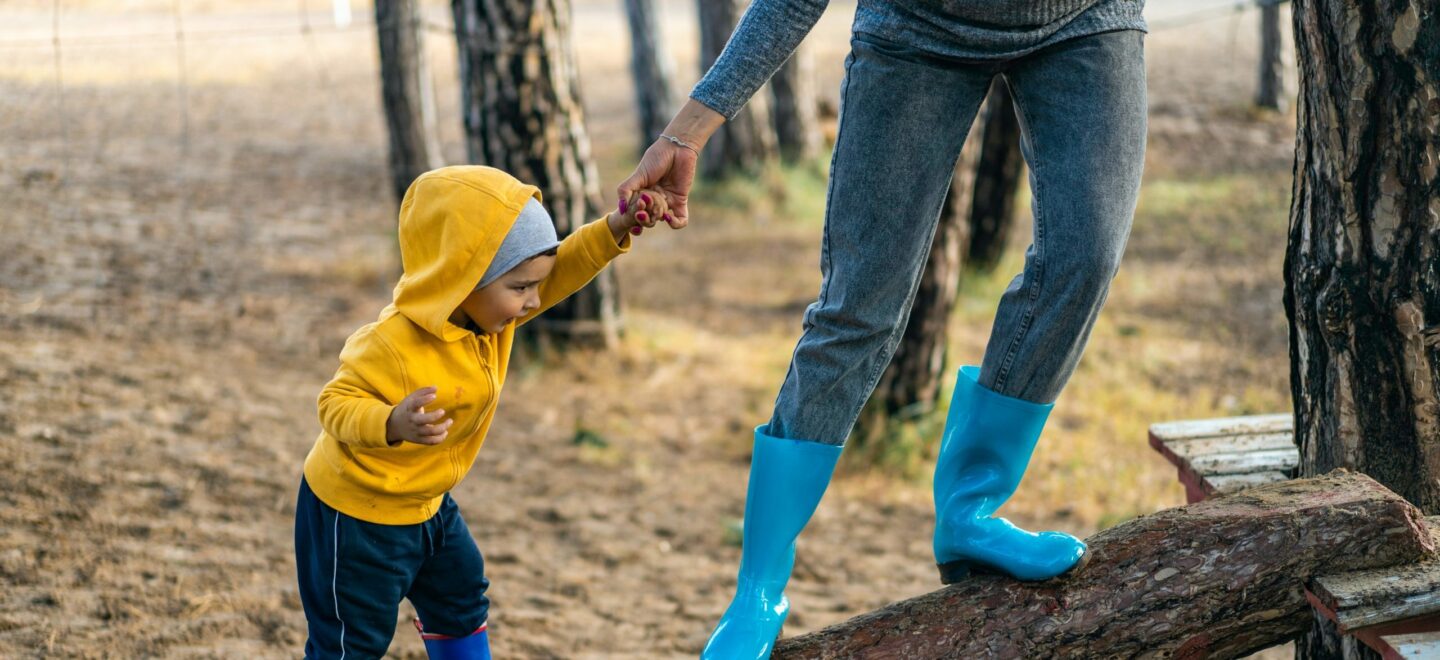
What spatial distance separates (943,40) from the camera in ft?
6.98

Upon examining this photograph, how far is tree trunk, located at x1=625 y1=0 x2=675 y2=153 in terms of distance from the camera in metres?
9.90

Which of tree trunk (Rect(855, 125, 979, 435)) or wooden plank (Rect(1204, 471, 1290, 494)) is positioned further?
tree trunk (Rect(855, 125, 979, 435))

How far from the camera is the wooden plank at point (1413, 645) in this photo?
6.86 ft

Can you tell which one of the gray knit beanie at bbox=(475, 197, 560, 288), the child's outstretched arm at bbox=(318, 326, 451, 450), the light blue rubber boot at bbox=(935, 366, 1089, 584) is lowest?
the light blue rubber boot at bbox=(935, 366, 1089, 584)

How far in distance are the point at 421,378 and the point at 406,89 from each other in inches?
193

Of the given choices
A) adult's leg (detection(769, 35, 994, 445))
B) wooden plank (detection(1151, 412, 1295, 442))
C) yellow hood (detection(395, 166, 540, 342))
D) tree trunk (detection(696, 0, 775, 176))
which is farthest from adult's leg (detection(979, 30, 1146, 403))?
tree trunk (detection(696, 0, 775, 176))

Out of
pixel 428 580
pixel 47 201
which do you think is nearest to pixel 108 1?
pixel 47 201

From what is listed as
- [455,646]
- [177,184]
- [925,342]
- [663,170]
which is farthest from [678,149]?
[177,184]

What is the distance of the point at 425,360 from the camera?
7.27ft

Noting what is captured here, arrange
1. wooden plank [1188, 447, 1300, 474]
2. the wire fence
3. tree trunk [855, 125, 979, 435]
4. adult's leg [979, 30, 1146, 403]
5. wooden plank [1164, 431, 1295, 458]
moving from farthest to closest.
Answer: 1. the wire fence
2. tree trunk [855, 125, 979, 435]
3. wooden plank [1164, 431, 1295, 458]
4. wooden plank [1188, 447, 1300, 474]
5. adult's leg [979, 30, 1146, 403]

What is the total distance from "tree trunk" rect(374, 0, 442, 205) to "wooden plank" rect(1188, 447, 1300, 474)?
4.61 metres

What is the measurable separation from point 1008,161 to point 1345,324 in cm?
487

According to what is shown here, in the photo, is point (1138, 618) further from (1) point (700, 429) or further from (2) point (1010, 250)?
(2) point (1010, 250)

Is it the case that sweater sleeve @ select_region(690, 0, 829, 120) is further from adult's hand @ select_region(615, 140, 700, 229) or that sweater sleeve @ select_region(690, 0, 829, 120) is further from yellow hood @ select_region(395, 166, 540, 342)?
yellow hood @ select_region(395, 166, 540, 342)
